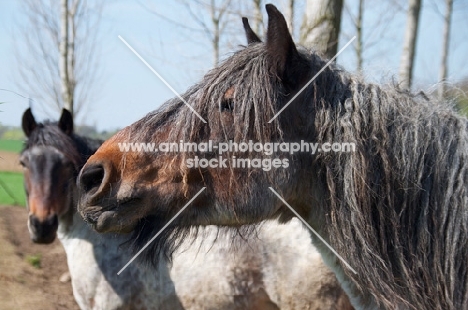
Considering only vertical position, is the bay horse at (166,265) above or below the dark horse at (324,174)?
below

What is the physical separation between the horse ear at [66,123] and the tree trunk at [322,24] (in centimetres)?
285

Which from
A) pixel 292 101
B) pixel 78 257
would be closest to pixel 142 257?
pixel 292 101

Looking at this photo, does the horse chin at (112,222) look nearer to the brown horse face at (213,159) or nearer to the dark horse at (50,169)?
the brown horse face at (213,159)

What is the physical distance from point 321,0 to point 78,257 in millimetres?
3530

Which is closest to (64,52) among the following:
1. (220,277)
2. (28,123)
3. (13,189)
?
(13,189)

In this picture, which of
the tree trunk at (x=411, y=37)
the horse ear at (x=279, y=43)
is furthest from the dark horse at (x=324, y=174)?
the tree trunk at (x=411, y=37)

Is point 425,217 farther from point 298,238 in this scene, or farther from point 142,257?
point 298,238

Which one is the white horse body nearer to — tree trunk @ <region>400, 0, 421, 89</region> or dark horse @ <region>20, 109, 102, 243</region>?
dark horse @ <region>20, 109, 102, 243</region>

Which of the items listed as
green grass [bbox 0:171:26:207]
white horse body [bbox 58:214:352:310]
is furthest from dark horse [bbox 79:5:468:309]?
green grass [bbox 0:171:26:207]

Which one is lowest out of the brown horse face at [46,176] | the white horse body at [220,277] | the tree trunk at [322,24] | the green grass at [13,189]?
the green grass at [13,189]

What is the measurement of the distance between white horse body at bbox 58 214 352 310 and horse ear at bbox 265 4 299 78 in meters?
2.13

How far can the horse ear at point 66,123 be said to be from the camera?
5.85 m

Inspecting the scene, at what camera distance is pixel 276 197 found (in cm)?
255

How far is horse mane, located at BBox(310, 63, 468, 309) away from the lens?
2.39 m
